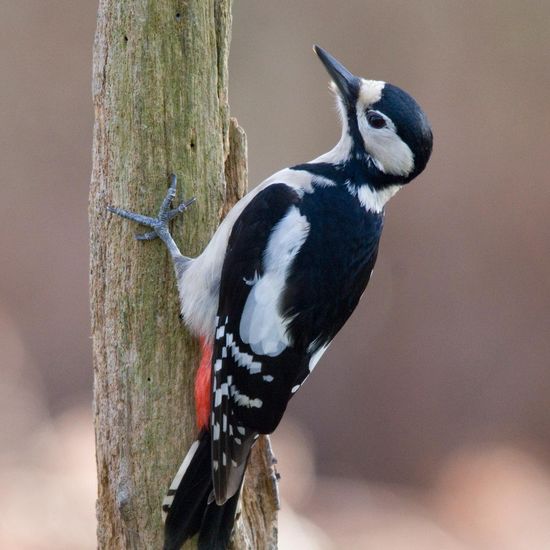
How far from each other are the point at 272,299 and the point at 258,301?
47 mm

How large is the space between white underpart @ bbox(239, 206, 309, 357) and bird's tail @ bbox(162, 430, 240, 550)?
363 mm

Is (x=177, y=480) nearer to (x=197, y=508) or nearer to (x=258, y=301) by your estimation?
(x=197, y=508)

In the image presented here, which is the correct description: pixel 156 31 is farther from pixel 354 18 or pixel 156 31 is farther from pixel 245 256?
pixel 354 18

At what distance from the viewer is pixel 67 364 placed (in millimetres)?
7098

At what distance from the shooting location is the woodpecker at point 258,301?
297 cm

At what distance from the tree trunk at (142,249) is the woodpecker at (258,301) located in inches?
2.5

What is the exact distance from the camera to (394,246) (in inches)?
289

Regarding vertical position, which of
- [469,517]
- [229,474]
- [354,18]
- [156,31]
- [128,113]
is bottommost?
[469,517]

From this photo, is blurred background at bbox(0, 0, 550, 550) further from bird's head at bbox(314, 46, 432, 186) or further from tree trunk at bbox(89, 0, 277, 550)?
bird's head at bbox(314, 46, 432, 186)

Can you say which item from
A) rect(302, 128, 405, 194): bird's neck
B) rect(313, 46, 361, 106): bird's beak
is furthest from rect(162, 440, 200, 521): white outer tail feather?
rect(313, 46, 361, 106): bird's beak

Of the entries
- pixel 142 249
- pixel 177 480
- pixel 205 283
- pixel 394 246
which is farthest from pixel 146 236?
pixel 394 246

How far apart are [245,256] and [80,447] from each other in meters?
3.49

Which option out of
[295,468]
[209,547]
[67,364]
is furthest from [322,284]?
[67,364]

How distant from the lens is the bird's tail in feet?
9.76
